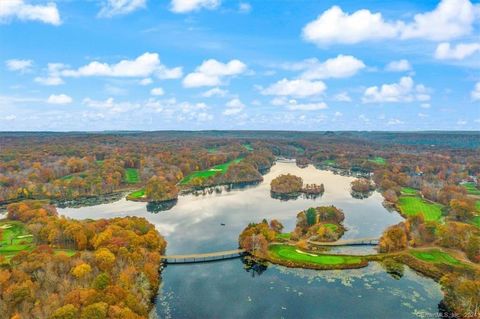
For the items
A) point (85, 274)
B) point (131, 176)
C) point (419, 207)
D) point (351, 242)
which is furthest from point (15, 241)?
point (419, 207)

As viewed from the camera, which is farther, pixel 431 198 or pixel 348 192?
pixel 348 192

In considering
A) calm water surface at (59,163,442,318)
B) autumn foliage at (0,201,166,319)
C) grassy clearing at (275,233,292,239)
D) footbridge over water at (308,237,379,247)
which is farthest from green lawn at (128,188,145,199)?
footbridge over water at (308,237,379,247)

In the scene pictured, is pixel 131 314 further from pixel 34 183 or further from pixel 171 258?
pixel 34 183

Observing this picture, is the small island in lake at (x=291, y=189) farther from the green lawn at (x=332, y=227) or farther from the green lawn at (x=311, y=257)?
the green lawn at (x=311, y=257)

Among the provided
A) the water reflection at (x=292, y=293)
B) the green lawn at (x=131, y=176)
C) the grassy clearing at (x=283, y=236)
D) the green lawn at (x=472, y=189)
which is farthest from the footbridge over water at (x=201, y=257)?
the green lawn at (x=472, y=189)

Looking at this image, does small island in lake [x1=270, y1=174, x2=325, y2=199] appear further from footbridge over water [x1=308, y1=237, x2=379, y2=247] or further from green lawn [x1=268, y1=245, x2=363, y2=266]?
green lawn [x1=268, y1=245, x2=363, y2=266]

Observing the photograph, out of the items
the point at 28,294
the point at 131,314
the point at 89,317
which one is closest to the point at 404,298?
the point at 131,314

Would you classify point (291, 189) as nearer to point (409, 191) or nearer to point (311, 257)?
point (409, 191)
